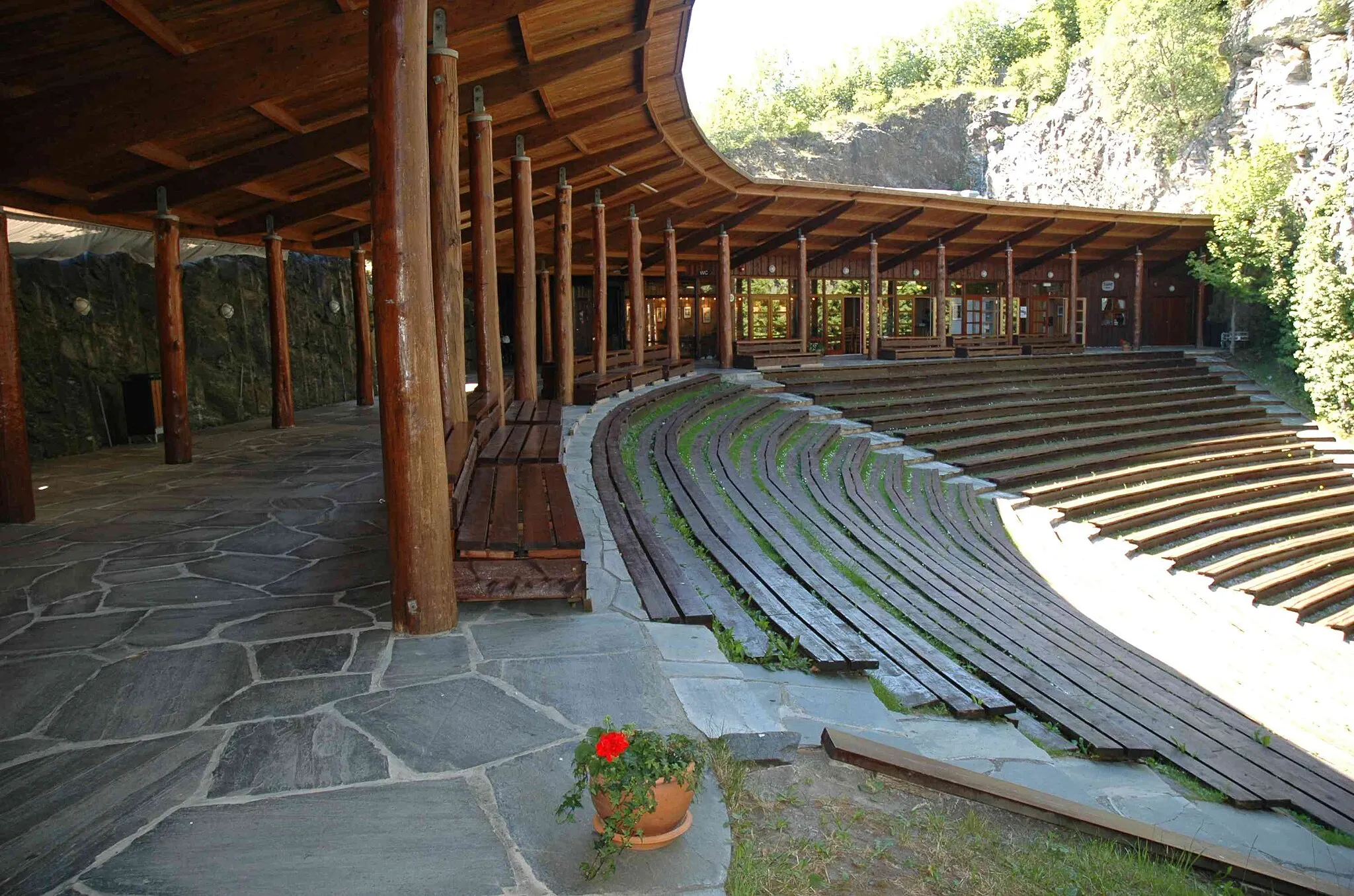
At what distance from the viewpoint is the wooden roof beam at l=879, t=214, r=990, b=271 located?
20312mm

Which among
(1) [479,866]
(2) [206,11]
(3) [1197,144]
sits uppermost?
(3) [1197,144]

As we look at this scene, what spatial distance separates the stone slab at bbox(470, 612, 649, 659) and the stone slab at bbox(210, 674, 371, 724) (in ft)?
1.84

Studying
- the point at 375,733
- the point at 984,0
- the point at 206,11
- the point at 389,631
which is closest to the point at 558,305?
the point at 206,11

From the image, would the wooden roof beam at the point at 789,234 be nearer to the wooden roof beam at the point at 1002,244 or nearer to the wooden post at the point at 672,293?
the wooden post at the point at 672,293

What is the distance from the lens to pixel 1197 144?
27719mm

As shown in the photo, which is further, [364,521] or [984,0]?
[984,0]

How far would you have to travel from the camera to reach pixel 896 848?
2607mm

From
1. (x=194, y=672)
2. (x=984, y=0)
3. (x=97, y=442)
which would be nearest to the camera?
(x=194, y=672)

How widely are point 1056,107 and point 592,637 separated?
1515 inches

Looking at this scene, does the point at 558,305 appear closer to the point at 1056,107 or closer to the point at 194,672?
the point at 194,672

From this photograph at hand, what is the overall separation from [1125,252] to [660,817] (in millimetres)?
26182

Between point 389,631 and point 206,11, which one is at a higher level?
point 206,11

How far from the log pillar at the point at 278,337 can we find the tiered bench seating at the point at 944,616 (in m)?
4.95

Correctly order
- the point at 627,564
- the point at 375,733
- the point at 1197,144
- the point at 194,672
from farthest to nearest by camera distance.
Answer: the point at 1197,144 → the point at 627,564 → the point at 194,672 → the point at 375,733
